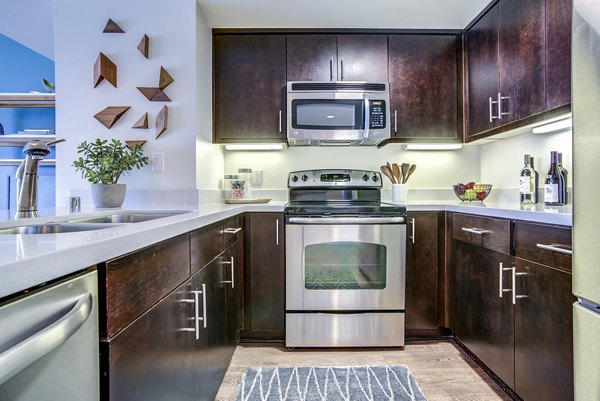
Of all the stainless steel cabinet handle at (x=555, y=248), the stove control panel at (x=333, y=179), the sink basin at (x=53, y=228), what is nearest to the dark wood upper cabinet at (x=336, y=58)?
the stove control panel at (x=333, y=179)

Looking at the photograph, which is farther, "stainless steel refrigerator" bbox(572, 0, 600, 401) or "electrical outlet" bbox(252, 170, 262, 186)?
"electrical outlet" bbox(252, 170, 262, 186)

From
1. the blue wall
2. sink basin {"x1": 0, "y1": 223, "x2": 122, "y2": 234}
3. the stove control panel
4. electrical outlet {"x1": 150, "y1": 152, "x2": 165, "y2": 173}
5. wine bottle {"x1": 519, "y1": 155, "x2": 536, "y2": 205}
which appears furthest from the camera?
the blue wall

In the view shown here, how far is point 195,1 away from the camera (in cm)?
213

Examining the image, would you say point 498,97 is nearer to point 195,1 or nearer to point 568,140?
point 568,140

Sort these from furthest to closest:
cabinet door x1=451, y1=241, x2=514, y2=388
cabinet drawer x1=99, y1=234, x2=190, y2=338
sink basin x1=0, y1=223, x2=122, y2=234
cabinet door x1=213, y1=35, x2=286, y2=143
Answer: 1. cabinet door x1=213, y1=35, x2=286, y2=143
2. cabinet door x1=451, y1=241, x2=514, y2=388
3. sink basin x1=0, y1=223, x2=122, y2=234
4. cabinet drawer x1=99, y1=234, x2=190, y2=338

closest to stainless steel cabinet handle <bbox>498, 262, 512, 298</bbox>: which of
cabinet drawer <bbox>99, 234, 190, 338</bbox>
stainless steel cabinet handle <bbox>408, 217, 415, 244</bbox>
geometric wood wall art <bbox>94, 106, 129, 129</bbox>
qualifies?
stainless steel cabinet handle <bbox>408, 217, 415, 244</bbox>

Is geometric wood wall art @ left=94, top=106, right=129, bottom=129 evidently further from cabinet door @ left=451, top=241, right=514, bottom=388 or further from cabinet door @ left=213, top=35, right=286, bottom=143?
cabinet door @ left=451, top=241, right=514, bottom=388

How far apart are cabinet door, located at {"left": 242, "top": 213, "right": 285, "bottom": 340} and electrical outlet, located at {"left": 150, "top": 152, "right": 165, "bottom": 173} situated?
0.63 meters

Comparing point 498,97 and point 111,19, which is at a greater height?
point 111,19

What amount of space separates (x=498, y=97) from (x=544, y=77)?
0.42m

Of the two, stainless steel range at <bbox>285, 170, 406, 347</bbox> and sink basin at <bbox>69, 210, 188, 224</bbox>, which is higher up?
sink basin at <bbox>69, 210, 188, 224</bbox>

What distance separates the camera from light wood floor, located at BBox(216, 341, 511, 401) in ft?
5.56

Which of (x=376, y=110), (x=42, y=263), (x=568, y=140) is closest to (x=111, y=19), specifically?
(x=376, y=110)

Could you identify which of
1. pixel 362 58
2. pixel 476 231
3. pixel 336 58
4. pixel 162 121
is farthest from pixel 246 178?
pixel 476 231
